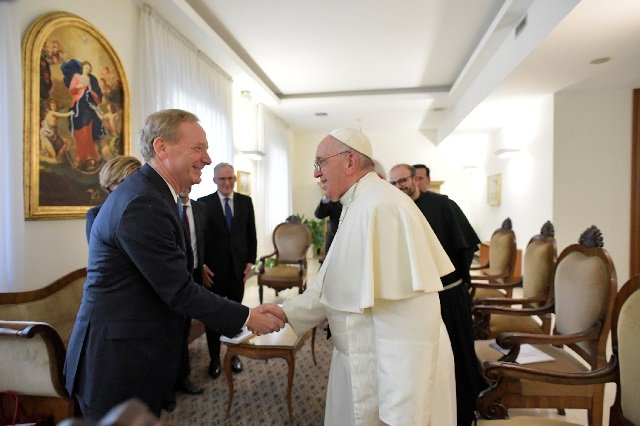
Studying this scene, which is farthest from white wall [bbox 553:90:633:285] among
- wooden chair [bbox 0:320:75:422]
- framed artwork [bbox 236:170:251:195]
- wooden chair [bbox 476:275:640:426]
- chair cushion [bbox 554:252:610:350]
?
wooden chair [bbox 0:320:75:422]

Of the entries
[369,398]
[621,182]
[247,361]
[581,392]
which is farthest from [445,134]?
[369,398]

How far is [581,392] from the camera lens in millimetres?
1856

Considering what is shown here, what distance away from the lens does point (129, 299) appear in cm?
124

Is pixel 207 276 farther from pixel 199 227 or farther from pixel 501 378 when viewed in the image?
pixel 501 378

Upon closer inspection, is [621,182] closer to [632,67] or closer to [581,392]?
[632,67]

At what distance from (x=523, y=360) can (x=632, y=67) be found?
4.14m

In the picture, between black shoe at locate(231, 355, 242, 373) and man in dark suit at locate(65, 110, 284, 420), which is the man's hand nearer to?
black shoe at locate(231, 355, 242, 373)

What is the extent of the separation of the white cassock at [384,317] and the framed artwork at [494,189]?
7527mm

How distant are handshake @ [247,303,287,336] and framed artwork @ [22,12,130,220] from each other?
80.1 inches

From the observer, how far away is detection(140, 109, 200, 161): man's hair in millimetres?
1365

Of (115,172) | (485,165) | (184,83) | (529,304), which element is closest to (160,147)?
(115,172)

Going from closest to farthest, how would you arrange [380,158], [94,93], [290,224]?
[94,93]
[290,224]
[380,158]

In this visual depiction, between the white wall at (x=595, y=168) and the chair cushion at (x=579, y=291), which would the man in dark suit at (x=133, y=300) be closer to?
the chair cushion at (x=579, y=291)

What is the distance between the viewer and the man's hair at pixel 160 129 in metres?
1.37
